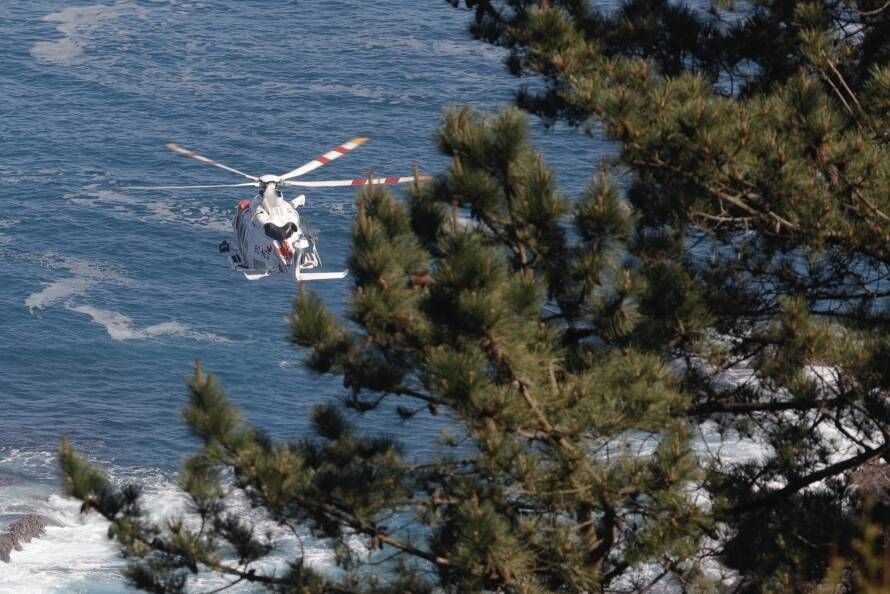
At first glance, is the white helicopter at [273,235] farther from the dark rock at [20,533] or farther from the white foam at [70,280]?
the dark rock at [20,533]

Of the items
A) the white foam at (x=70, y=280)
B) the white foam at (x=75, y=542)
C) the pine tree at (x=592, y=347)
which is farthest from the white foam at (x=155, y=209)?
the pine tree at (x=592, y=347)

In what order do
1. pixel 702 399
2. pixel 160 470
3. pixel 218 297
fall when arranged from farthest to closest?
pixel 218 297, pixel 160 470, pixel 702 399

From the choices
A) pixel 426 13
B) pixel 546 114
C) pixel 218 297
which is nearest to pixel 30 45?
pixel 426 13

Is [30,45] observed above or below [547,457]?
below

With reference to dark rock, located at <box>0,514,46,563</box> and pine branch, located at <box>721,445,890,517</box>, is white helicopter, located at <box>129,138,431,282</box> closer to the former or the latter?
dark rock, located at <box>0,514,46,563</box>

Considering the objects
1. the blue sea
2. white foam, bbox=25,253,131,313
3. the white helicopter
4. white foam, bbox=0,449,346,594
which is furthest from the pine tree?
white foam, bbox=25,253,131,313

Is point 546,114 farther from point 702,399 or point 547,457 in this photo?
point 547,457

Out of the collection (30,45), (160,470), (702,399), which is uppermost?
(702,399)
